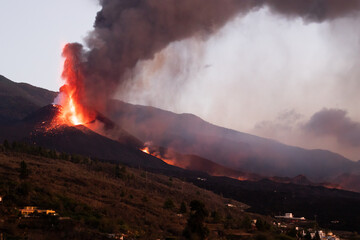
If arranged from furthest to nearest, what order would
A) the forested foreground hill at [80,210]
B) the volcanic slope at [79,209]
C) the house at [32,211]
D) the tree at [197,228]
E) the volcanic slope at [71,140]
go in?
the volcanic slope at [71,140] < the house at [32,211] < the tree at [197,228] < the forested foreground hill at [80,210] < the volcanic slope at [79,209]

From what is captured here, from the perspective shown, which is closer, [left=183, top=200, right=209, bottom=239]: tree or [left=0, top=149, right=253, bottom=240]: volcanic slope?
[left=0, top=149, right=253, bottom=240]: volcanic slope

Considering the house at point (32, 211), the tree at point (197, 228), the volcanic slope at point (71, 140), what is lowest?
the house at point (32, 211)

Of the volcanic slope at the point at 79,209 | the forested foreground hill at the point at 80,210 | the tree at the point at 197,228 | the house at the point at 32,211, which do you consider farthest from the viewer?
the house at the point at 32,211

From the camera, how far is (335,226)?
88438 mm

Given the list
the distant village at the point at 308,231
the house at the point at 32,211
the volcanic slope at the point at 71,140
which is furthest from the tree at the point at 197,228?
the volcanic slope at the point at 71,140

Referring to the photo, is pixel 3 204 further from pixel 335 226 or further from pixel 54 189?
pixel 335 226

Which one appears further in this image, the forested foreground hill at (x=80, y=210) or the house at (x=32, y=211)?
the house at (x=32, y=211)

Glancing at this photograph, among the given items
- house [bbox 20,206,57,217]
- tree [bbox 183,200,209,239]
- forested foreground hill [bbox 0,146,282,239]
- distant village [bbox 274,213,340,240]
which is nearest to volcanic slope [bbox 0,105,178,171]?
distant village [bbox 274,213,340,240]

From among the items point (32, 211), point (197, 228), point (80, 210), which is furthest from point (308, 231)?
point (32, 211)

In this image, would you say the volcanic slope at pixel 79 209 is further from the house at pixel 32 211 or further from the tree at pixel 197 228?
the tree at pixel 197 228

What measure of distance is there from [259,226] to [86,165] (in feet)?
157

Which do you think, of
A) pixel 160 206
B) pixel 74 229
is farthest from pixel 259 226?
pixel 74 229

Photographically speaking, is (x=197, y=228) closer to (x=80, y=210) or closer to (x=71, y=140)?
(x=80, y=210)

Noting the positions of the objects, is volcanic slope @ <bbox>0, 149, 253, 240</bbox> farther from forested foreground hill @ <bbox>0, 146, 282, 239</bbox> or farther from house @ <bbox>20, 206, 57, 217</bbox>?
house @ <bbox>20, 206, 57, 217</bbox>
